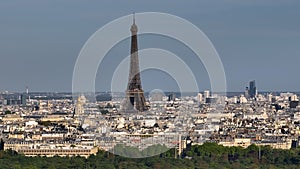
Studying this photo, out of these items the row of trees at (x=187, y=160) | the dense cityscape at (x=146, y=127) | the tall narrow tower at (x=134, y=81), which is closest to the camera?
the row of trees at (x=187, y=160)

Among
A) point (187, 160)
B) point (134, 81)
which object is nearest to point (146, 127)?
point (134, 81)

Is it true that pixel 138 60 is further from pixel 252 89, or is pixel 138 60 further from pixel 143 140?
pixel 252 89

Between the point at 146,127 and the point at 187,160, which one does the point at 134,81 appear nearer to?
the point at 146,127

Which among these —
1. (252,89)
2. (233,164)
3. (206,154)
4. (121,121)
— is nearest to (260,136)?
(121,121)

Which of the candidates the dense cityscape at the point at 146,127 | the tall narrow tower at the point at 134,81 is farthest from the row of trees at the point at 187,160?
the tall narrow tower at the point at 134,81

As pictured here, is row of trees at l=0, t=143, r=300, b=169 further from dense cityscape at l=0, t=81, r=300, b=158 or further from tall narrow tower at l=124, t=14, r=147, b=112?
tall narrow tower at l=124, t=14, r=147, b=112

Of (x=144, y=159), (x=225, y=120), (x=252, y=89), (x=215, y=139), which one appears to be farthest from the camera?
(x=252, y=89)

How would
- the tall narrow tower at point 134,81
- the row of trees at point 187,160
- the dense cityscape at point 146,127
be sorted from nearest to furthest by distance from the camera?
the row of trees at point 187,160, the dense cityscape at point 146,127, the tall narrow tower at point 134,81

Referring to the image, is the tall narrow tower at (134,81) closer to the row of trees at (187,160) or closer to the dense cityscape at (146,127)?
the dense cityscape at (146,127)

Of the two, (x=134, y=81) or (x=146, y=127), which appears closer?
(x=146, y=127)
